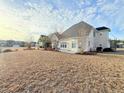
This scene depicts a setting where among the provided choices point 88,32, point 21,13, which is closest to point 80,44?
point 88,32

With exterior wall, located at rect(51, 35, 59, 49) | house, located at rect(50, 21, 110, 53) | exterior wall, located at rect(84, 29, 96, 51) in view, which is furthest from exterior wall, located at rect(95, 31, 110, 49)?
exterior wall, located at rect(51, 35, 59, 49)

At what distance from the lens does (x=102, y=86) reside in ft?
16.7

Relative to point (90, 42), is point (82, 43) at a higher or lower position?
lower

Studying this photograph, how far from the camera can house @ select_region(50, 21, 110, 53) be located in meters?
24.5

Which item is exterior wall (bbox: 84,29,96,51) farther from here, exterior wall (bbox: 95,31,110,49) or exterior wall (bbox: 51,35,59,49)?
exterior wall (bbox: 51,35,59,49)

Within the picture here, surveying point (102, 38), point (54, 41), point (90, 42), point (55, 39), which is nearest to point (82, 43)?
point (90, 42)

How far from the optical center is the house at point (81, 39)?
24.5m

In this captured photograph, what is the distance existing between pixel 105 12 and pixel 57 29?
14554 mm

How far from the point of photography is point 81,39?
80.0ft

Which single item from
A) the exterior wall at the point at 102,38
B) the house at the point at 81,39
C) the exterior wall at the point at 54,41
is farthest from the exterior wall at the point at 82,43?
the exterior wall at the point at 54,41

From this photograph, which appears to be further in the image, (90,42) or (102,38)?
(102,38)

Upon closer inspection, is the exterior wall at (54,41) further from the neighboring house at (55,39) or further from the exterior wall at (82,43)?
the exterior wall at (82,43)

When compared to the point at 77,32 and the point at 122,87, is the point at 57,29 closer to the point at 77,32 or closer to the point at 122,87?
the point at 77,32

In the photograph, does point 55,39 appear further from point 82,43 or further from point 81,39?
point 82,43
